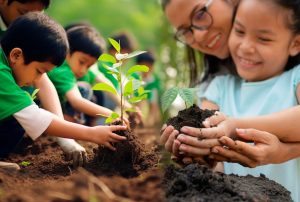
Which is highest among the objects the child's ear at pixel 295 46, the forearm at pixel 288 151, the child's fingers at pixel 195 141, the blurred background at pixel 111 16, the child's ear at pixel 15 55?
the child's ear at pixel 295 46

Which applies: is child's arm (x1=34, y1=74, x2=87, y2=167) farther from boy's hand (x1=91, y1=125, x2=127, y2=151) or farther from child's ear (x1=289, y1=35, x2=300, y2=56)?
child's ear (x1=289, y1=35, x2=300, y2=56)

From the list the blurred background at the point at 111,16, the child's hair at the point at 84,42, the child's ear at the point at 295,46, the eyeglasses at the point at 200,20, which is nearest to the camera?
the child's ear at the point at 295,46

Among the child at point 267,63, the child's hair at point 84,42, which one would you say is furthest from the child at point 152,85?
the child at point 267,63

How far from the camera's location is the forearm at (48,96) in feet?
9.17

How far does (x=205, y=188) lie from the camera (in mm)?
1787

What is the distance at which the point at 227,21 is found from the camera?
10.7 feet

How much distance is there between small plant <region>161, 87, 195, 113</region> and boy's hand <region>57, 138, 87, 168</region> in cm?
60

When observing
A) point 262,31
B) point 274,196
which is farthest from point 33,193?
point 262,31

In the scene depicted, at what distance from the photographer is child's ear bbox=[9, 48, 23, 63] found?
97.4 inches

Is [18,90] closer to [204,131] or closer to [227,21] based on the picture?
[204,131]

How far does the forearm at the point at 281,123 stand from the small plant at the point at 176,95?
0.37 metres

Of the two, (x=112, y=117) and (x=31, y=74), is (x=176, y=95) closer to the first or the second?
(x=112, y=117)

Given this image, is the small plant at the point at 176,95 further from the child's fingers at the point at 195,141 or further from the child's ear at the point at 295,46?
the child's ear at the point at 295,46

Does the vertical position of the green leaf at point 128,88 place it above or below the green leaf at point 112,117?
above
